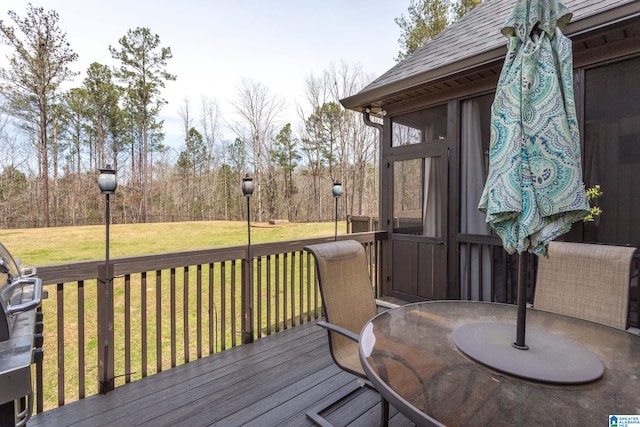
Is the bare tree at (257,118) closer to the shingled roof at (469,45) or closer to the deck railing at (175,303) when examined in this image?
the deck railing at (175,303)

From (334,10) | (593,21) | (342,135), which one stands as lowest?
(593,21)

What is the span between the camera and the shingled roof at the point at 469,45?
2434 millimetres

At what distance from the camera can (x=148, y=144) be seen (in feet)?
Answer: 55.0

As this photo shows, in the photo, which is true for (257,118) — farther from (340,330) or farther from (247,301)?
(340,330)

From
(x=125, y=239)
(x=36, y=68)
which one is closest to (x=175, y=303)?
(x=125, y=239)

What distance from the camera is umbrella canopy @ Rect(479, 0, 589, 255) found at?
46.2 inches

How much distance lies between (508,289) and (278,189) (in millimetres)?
15843

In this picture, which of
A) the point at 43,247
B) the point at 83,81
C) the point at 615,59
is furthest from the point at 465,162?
the point at 83,81

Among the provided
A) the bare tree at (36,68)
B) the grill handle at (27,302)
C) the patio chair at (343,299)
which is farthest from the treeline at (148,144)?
the grill handle at (27,302)

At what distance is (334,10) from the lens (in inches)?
324

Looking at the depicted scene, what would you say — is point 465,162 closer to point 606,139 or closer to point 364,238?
point 606,139

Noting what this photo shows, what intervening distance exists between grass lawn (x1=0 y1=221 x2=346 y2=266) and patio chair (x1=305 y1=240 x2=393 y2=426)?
658cm

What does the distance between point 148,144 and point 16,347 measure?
18331mm

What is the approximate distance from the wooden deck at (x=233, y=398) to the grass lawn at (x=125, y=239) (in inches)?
245
